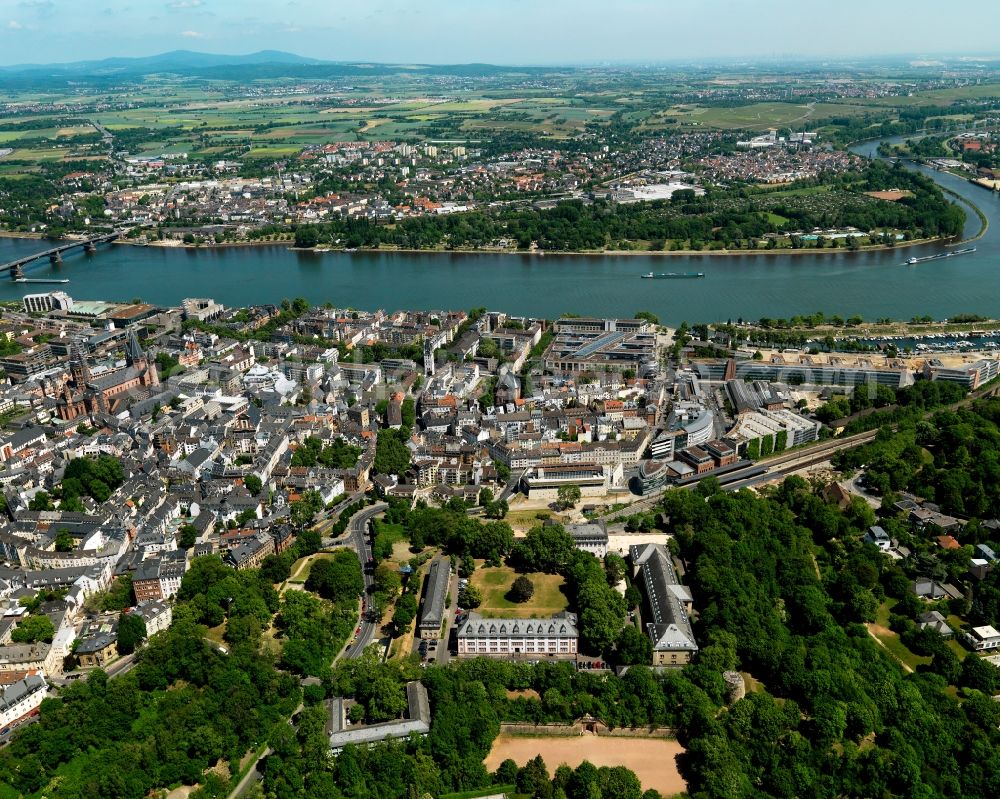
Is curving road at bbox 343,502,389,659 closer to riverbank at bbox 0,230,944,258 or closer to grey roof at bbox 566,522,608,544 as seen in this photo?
grey roof at bbox 566,522,608,544

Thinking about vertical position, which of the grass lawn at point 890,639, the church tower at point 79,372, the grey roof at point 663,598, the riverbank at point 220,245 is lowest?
the grass lawn at point 890,639

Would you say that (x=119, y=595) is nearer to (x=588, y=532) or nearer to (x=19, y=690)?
(x=19, y=690)

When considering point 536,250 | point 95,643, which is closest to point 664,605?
point 95,643

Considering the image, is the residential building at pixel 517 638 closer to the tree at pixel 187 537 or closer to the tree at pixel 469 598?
the tree at pixel 469 598

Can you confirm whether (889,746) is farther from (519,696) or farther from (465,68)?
(465,68)

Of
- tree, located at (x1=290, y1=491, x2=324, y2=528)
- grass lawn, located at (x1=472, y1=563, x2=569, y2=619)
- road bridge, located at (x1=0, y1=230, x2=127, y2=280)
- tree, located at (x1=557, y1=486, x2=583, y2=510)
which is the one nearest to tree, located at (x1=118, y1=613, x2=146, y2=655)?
tree, located at (x1=290, y1=491, x2=324, y2=528)

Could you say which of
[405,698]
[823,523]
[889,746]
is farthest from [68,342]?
[889,746]

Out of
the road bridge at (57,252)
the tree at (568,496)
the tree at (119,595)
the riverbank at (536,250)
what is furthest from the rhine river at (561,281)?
the tree at (119,595)
